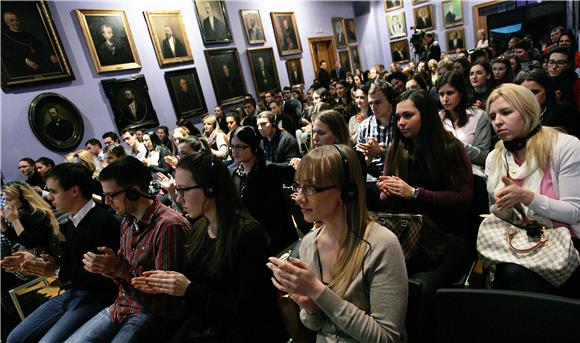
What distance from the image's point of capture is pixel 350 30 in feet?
55.3

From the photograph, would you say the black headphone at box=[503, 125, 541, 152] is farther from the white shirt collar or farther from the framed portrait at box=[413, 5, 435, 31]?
→ the framed portrait at box=[413, 5, 435, 31]

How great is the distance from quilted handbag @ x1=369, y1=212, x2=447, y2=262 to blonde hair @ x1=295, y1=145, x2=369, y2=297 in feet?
1.31

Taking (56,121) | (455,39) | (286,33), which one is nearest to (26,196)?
(56,121)

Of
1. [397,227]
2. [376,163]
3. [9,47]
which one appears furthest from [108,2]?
[397,227]

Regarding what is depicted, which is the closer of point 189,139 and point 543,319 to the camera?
point 543,319

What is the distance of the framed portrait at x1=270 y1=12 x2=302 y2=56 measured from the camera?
40.9 feet

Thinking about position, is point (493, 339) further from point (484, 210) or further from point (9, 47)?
point (9, 47)

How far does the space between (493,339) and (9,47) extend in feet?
28.6

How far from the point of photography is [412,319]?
1491 millimetres

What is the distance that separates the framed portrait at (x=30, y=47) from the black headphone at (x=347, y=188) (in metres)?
7.82

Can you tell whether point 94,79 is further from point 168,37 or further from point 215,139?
point 215,139

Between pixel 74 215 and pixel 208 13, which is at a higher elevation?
pixel 208 13

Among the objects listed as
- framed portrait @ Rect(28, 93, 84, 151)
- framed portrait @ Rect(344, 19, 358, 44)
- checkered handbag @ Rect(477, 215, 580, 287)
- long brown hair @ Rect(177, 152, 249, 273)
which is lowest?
checkered handbag @ Rect(477, 215, 580, 287)

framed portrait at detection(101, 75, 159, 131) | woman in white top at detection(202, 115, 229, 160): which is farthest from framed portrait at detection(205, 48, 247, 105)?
woman in white top at detection(202, 115, 229, 160)
